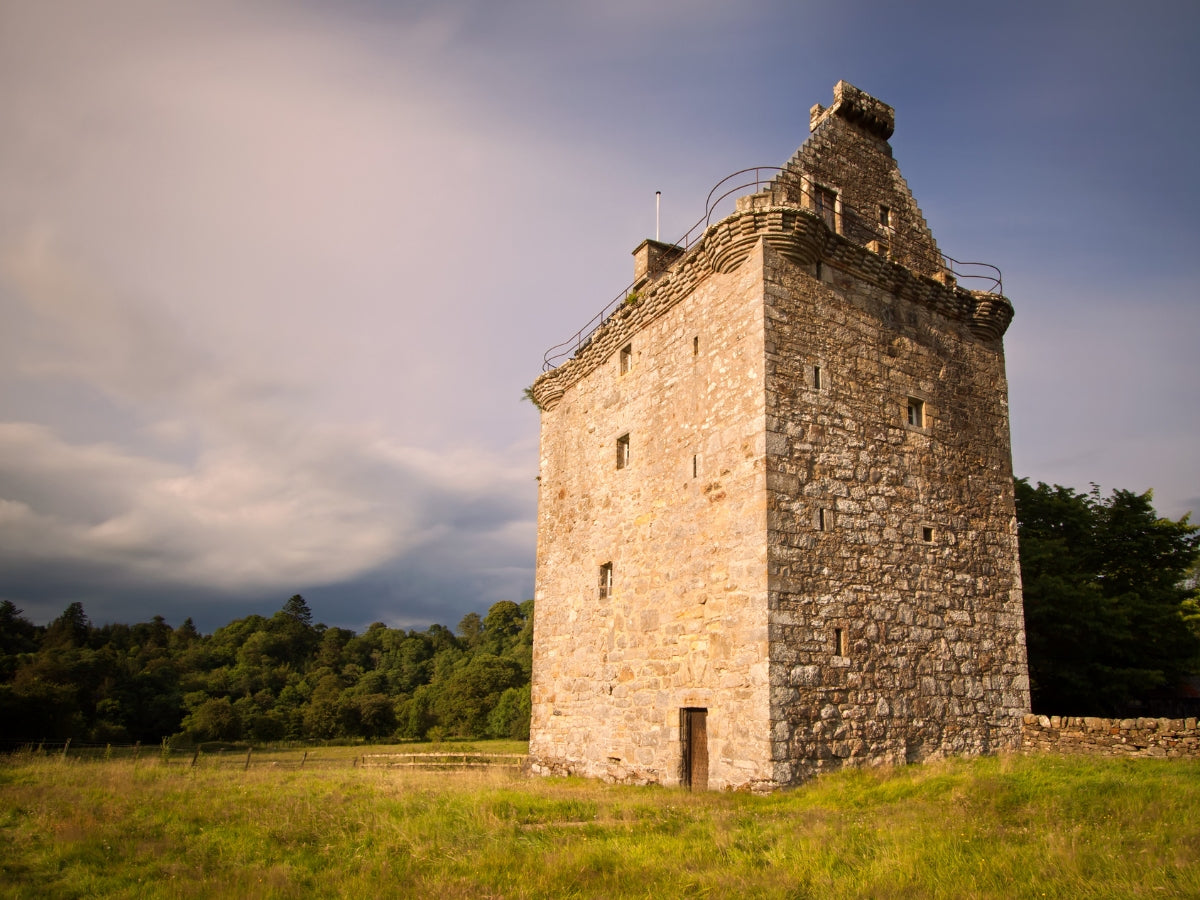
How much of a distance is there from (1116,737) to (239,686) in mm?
56869

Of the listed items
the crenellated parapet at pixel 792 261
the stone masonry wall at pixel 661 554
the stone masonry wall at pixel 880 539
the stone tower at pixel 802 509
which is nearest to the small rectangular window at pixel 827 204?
the stone tower at pixel 802 509

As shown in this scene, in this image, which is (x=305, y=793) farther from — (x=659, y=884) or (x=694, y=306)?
(x=694, y=306)

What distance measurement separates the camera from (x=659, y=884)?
779cm

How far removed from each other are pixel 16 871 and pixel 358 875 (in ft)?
13.6

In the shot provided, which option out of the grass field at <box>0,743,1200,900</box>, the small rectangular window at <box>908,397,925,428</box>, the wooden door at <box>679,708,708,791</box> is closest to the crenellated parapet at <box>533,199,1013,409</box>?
the small rectangular window at <box>908,397,925,428</box>

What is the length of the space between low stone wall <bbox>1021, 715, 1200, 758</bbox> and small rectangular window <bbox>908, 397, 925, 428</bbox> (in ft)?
20.3

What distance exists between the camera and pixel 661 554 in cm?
1573

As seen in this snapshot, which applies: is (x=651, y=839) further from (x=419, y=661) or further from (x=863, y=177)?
(x=419, y=661)

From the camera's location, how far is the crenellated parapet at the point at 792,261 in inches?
571

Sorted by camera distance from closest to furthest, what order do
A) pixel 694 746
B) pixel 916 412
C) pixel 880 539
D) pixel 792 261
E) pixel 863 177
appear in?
1. pixel 694 746
2. pixel 880 539
3. pixel 792 261
4. pixel 916 412
5. pixel 863 177

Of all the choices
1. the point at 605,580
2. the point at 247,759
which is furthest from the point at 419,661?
the point at 605,580

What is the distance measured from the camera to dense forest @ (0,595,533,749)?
3938cm

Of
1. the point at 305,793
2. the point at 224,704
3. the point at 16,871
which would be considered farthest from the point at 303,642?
the point at 16,871

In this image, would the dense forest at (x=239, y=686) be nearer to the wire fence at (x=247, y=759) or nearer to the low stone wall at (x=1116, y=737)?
the wire fence at (x=247, y=759)
